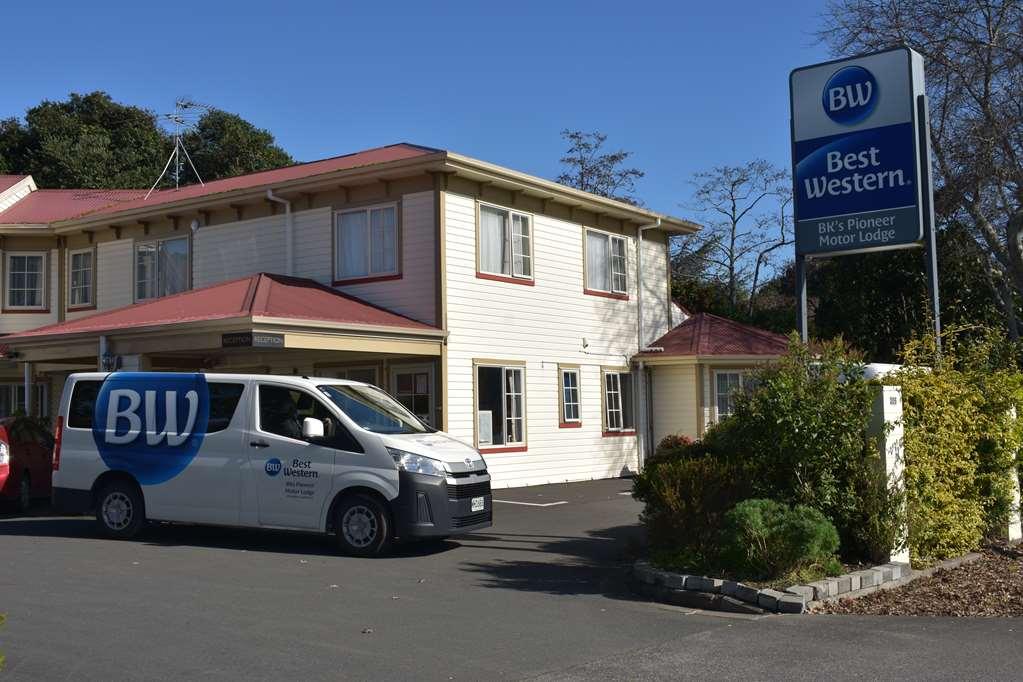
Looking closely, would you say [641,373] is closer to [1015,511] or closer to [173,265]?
[173,265]

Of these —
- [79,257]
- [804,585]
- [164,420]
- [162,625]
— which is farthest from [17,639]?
[79,257]

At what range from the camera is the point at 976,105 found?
21.0 meters

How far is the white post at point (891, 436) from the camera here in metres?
9.95

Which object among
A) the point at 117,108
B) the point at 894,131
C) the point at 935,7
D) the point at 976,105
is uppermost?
the point at 117,108

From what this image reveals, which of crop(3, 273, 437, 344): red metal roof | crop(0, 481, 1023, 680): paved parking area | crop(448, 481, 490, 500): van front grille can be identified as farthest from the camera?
crop(3, 273, 437, 344): red metal roof

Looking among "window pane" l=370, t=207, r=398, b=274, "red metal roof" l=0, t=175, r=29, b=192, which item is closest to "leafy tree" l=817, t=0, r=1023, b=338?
"window pane" l=370, t=207, r=398, b=274

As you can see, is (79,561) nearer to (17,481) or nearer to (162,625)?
(162,625)

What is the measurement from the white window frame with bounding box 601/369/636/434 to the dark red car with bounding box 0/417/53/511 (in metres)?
11.5

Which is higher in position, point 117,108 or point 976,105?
point 117,108

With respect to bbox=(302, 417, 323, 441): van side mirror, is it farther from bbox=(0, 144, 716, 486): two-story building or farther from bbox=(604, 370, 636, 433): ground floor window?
bbox=(604, 370, 636, 433): ground floor window

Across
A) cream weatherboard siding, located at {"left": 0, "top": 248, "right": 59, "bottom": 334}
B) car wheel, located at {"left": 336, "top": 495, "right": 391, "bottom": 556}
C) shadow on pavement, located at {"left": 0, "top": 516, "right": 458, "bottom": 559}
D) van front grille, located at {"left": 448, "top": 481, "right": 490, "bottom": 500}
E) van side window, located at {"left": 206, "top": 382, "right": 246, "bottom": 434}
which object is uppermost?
cream weatherboard siding, located at {"left": 0, "top": 248, "right": 59, "bottom": 334}

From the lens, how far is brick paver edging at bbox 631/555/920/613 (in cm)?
877

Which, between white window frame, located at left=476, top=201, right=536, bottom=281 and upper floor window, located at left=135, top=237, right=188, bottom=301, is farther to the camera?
upper floor window, located at left=135, top=237, right=188, bottom=301

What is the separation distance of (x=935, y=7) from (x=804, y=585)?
15.4 metres
